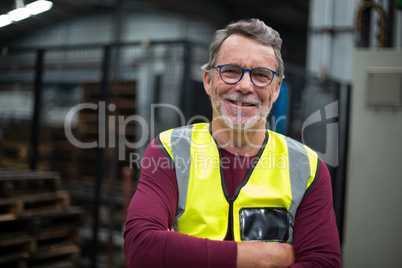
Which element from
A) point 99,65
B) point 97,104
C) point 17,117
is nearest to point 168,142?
point 99,65

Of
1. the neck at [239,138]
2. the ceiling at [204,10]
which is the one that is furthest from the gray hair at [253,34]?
the ceiling at [204,10]

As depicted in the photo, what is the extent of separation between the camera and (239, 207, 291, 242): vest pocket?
1.74m

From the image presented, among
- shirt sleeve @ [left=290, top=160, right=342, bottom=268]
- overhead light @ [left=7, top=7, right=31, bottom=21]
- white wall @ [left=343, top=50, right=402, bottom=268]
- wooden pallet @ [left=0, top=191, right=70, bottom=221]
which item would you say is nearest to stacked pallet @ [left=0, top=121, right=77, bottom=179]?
wooden pallet @ [left=0, top=191, right=70, bottom=221]

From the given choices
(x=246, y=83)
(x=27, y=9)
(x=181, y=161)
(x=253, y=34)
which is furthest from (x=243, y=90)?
(x=27, y=9)

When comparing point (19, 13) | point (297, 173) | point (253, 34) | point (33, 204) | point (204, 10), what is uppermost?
point (204, 10)

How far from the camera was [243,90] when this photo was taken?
173cm

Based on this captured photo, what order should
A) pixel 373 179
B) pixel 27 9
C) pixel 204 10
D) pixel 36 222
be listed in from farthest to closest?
pixel 204 10 < pixel 36 222 < pixel 27 9 < pixel 373 179

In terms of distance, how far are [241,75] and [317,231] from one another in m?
0.72

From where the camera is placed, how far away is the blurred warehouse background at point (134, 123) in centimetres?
315

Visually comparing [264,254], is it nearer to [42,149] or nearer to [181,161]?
[181,161]

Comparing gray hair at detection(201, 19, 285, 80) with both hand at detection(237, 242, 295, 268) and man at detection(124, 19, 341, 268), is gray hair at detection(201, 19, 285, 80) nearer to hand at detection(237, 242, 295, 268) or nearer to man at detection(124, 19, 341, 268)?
man at detection(124, 19, 341, 268)

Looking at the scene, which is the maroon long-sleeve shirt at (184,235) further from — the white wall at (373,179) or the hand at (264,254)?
the white wall at (373,179)

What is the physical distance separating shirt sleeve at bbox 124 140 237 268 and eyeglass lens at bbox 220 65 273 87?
439mm

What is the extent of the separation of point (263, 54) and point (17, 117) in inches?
157
